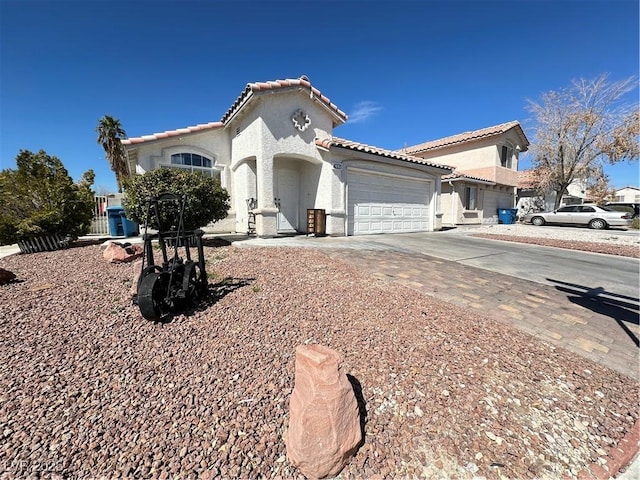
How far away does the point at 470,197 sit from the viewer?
1898 centimetres

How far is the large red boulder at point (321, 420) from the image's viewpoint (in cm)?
153

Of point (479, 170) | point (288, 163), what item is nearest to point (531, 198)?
point (479, 170)

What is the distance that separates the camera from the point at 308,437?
1560 millimetres

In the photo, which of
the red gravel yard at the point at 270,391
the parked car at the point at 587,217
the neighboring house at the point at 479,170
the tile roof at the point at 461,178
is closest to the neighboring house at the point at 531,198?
the neighboring house at the point at 479,170

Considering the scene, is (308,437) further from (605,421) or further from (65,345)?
(65,345)

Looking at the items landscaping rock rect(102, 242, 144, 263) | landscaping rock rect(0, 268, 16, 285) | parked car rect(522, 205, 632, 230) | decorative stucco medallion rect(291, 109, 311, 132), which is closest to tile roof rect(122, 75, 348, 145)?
decorative stucco medallion rect(291, 109, 311, 132)

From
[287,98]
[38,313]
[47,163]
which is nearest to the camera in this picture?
[38,313]

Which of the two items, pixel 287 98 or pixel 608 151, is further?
pixel 608 151

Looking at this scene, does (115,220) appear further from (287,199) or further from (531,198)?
(531,198)

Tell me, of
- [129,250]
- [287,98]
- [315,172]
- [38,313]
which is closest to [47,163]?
[129,250]

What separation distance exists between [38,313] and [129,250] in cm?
303

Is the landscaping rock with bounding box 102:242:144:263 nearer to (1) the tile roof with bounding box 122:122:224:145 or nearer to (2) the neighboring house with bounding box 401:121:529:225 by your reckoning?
(1) the tile roof with bounding box 122:122:224:145

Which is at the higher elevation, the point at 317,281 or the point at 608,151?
the point at 608,151

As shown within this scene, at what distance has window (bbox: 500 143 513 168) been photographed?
20.0m
